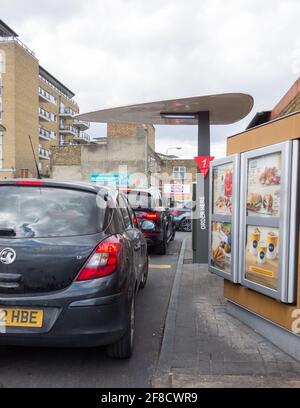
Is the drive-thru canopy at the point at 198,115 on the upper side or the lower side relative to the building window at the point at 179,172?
lower

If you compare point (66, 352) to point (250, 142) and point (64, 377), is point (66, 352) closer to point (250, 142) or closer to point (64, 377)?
point (64, 377)

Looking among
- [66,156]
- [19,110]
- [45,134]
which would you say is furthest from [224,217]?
[45,134]

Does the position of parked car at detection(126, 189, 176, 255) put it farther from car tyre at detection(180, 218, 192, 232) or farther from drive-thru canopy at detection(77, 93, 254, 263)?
car tyre at detection(180, 218, 192, 232)

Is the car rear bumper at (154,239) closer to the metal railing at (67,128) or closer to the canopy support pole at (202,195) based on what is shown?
the canopy support pole at (202,195)

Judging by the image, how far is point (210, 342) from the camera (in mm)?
4156

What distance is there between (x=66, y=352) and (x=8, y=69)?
158ft

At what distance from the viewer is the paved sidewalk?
331 cm

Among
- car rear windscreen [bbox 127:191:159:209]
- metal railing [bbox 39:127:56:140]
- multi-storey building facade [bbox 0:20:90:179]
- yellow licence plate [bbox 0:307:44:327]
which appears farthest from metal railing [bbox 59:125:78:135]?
yellow licence plate [bbox 0:307:44:327]

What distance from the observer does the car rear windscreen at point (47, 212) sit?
341 centimetres

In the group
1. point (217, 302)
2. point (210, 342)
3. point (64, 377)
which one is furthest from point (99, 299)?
point (217, 302)

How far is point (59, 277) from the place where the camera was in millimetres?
3271

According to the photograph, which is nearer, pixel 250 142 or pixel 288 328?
pixel 288 328

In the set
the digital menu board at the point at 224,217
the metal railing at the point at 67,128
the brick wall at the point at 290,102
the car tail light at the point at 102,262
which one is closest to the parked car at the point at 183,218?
the brick wall at the point at 290,102

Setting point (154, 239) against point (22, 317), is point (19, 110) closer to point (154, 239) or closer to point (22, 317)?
point (154, 239)
